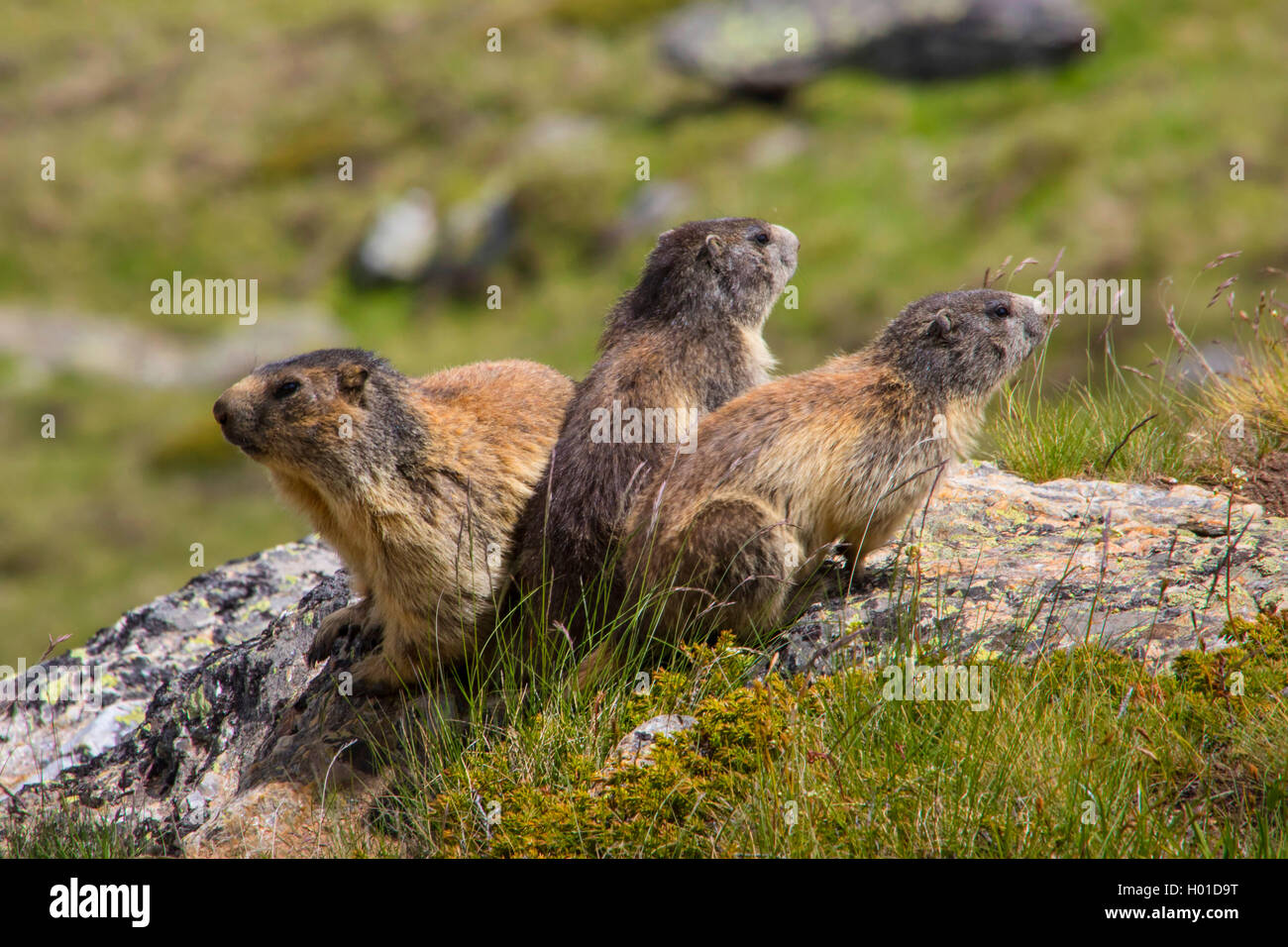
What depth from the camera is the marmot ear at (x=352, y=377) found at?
7.00 m

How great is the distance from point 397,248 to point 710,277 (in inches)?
1183

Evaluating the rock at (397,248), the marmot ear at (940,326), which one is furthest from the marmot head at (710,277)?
the rock at (397,248)

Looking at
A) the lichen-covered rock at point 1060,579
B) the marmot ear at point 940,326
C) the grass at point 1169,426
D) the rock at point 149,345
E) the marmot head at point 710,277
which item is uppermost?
the rock at point 149,345

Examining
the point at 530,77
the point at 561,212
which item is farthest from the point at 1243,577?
the point at 530,77

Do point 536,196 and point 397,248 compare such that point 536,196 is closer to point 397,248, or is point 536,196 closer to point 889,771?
point 397,248

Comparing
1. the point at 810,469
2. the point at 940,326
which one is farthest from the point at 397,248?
the point at 810,469

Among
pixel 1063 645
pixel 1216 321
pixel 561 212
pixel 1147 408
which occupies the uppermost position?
pixel 561 212

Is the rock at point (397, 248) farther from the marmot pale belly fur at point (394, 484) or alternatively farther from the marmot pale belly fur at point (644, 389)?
the marmot pale belly fur at point (394, 484)

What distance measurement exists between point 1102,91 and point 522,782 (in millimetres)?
30486

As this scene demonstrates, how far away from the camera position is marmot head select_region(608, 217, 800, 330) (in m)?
8.09

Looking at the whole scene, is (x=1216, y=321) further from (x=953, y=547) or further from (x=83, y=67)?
(x=83, y=67)

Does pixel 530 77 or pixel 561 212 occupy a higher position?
pixel 530 77

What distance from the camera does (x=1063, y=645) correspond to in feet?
20.2

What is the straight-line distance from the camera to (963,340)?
7520 millimetres
